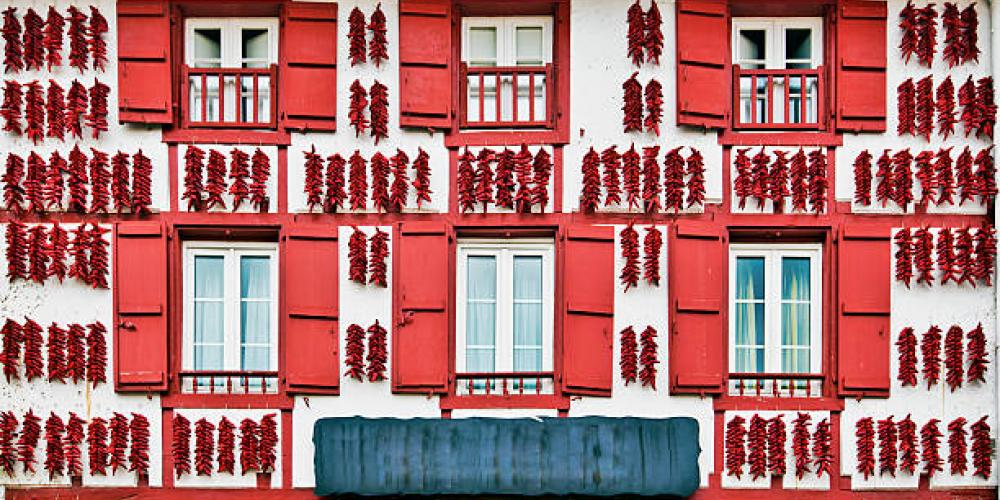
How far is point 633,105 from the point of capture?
295 inches

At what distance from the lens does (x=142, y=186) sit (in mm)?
7488

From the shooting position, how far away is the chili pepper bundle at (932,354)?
743 cm

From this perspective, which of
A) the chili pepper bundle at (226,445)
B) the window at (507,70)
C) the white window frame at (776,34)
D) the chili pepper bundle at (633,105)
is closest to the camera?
the chili pepper bundle at (226,445)

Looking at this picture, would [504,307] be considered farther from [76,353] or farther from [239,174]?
[76,353]

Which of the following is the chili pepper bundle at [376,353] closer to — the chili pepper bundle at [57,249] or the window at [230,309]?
the window at [230,309]

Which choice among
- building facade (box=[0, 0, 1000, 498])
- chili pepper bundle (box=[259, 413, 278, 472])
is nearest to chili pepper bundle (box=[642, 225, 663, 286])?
building facade (box=[0, 0, 1000, 498])

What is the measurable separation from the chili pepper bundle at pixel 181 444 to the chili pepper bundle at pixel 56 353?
1.05 m

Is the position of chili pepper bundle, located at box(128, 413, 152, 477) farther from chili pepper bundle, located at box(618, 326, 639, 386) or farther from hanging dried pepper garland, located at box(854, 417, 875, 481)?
hanging dried pepper garland, located at box(854, 417, 875, 481)

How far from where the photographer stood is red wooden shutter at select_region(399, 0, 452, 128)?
755 cm

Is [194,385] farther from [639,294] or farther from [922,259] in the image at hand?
[922,259]

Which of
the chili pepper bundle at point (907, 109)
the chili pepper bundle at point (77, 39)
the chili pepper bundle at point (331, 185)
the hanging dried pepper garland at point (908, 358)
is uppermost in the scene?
the chili pepper bundle at point (77, 39)

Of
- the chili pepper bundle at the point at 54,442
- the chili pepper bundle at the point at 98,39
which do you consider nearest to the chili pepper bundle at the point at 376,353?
the chili pepper bundle at the point at 54,442

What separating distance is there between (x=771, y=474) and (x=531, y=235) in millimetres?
2916

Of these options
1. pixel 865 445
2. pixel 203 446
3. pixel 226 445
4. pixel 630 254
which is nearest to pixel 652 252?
pixel 630 254
